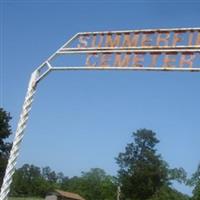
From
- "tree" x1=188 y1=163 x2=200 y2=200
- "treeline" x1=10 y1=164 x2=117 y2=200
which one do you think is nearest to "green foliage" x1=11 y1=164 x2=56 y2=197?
"treeline" x1=10 y1=164 x2=117 y2=200

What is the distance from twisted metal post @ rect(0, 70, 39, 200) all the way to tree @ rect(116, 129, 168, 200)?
74745mm

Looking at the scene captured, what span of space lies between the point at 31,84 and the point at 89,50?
5.95 ft

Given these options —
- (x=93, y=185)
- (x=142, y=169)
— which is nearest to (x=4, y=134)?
(x=142, y=169)

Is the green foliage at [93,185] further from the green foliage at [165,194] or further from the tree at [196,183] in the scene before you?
the tree at [196,183]

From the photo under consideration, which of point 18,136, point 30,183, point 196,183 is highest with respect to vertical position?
point 30,183

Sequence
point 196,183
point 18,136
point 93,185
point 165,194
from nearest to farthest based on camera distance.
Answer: point 18,136
point 196,183
point 165,194
point 93,185

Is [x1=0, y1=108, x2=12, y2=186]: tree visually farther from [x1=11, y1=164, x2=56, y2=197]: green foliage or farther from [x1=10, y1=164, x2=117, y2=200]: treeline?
[x1=11, y1=164, x2=56, y2=197]: green foliage

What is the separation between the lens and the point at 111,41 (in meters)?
12.7

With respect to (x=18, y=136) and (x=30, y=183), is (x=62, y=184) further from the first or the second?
(x=18, y=136)

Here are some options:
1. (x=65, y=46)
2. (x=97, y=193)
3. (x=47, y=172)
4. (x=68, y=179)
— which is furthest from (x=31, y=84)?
(x=47, y=172)

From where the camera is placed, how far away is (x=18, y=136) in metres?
12.5

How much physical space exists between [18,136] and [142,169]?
76.7 metres

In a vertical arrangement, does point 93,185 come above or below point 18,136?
above

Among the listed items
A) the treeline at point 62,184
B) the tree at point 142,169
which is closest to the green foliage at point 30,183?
the treeline at point 62,184
